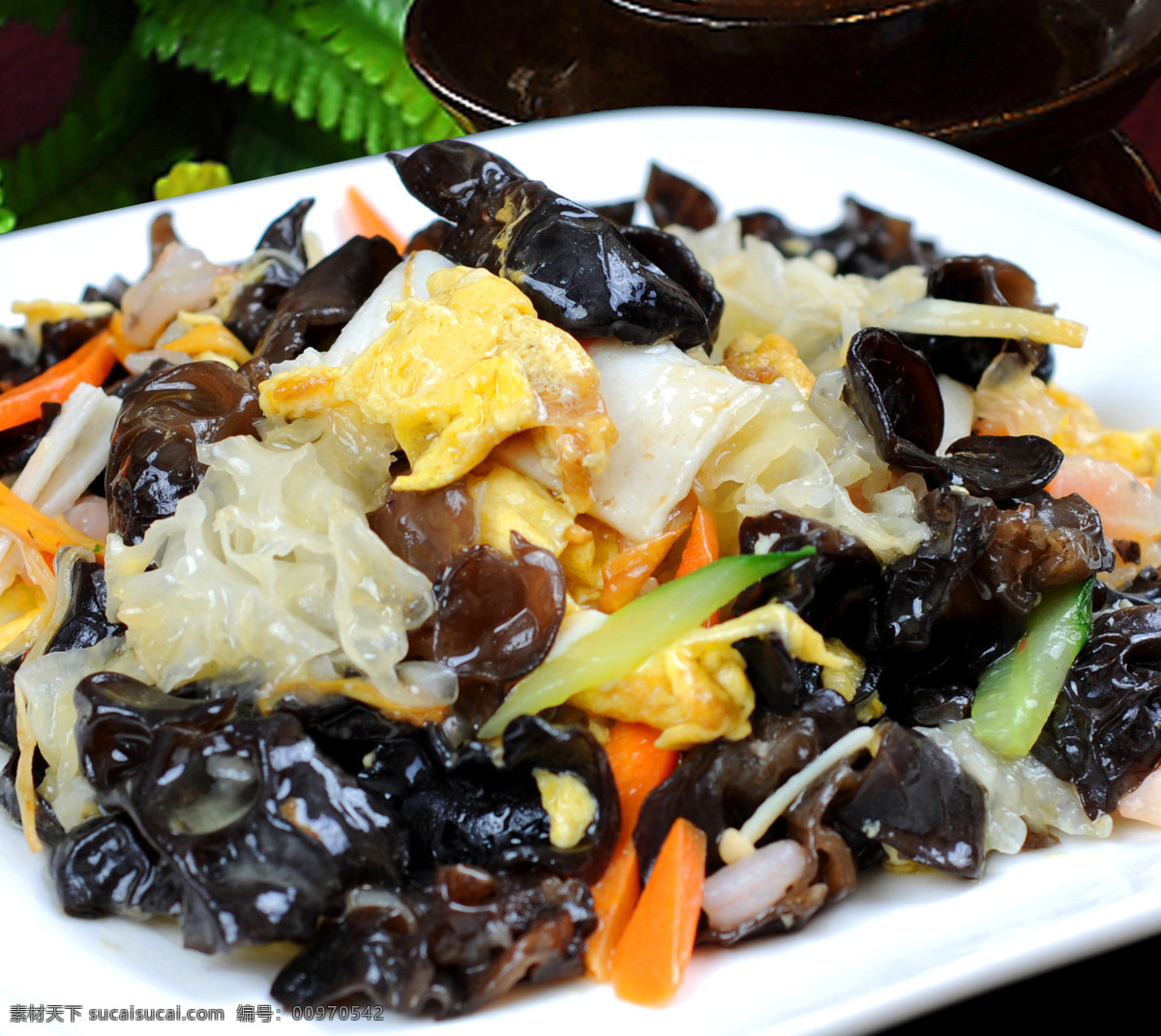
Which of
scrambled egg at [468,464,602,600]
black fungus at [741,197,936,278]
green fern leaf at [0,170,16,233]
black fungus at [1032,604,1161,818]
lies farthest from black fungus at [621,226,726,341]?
green fern leaf at [0,170,16,233]

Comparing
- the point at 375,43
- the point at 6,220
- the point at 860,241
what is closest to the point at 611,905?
the point at 860,241

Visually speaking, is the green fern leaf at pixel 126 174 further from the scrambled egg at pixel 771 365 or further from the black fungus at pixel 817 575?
the black fungus at pixel 817 575

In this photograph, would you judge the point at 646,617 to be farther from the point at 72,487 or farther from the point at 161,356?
the point at 161,356

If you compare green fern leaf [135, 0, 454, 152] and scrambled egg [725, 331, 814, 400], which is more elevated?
scrambled egg [725, 331, 814, 400]

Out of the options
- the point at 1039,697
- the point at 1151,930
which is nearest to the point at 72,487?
the point at 1039,697

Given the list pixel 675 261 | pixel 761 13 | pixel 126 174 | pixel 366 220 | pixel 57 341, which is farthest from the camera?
pixel 126 174

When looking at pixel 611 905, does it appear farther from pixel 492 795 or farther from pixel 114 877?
pixel 114 877

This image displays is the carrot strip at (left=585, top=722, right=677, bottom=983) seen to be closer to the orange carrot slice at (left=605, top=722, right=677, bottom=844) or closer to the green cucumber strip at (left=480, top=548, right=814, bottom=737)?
the orange carrot slice at (left=605, top=722, right=677, bottom=844)
